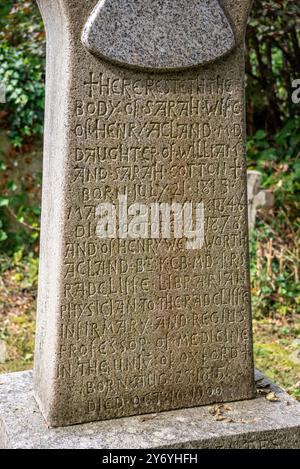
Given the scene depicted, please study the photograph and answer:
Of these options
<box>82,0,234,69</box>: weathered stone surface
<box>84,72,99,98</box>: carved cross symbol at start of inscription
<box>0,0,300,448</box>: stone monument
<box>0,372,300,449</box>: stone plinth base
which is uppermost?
<box>82,0,234,69</box>: weathered stone surface

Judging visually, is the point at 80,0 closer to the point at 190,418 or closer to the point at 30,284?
the point at 190,418

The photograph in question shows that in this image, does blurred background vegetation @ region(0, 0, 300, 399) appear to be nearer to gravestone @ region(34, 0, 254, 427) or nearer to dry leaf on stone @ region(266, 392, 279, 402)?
dry leaf on stone @ region(266, 392, 279, 402)

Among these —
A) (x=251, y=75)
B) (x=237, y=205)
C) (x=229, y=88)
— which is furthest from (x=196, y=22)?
(x=251, y=75)

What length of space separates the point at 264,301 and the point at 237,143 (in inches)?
108

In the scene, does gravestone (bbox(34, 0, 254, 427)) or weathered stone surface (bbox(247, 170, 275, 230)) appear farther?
weathered stone surface (bbox(247, 170, 275, 230))

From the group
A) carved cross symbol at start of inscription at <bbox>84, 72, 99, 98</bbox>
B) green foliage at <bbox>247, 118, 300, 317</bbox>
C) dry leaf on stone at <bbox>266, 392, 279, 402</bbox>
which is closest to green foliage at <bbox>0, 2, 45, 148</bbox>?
green foliage at <bbox>247, 118, 300, 317</bbox>

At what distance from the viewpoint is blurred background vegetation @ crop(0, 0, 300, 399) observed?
5320mm

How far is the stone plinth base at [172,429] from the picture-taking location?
281cm

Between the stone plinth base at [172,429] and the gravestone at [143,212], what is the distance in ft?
0.22

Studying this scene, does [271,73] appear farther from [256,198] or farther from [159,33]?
[159,33]

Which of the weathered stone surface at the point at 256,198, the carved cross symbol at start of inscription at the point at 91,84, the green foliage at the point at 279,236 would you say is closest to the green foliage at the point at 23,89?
the weathered stone surface at the point at 256,198

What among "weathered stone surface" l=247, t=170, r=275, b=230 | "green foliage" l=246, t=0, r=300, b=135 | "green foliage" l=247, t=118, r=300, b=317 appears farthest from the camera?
"green foliage" l=246, t=0, r=300, b=135

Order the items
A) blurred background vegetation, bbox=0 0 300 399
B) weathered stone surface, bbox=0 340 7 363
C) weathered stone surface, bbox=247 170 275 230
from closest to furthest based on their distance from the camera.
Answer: weathered stone surface, bbox=0 340 7 363 → blurred background vegetation, bbox=0 0 300 399 → weathered stone surface, bbox=247 170 275 230

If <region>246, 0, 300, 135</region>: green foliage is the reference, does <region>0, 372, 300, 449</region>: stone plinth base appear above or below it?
below
